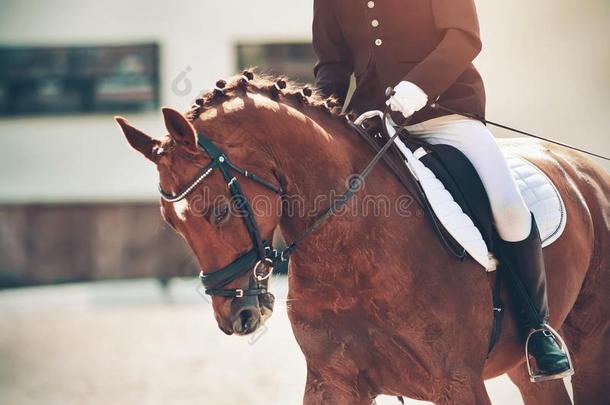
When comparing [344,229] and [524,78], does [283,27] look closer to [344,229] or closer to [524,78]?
[524,78]

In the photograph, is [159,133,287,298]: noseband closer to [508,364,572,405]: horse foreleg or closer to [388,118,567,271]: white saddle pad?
[388,118,567,271]: white saddle pad

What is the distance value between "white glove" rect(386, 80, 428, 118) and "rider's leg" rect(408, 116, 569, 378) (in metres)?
0.34

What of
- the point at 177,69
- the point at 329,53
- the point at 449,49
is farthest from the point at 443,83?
the point at 177,69

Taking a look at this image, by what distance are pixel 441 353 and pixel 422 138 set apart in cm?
93

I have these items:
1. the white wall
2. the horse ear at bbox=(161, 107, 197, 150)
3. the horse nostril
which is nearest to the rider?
the horse ear at bbox=(161, 107, 197, 150)

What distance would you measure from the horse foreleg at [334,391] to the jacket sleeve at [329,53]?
46.2 inches

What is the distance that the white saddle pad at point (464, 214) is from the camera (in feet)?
12.1

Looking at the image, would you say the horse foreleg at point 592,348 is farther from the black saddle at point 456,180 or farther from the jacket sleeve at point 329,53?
the jacket sleeve at point 329,53

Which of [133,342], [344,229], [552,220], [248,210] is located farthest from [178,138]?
[133,342]

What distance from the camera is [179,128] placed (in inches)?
126

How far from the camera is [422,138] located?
4.04 m

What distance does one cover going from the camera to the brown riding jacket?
3.76 m

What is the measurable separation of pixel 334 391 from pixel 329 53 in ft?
4.62

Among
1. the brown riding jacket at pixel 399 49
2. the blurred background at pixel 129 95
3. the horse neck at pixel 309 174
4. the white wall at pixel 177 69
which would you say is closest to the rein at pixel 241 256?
the horse neck at pixel 309 174
